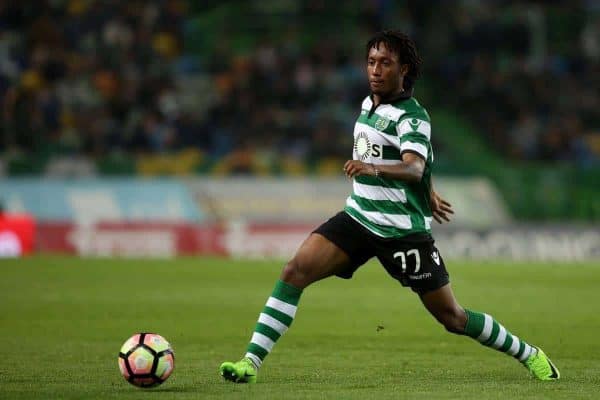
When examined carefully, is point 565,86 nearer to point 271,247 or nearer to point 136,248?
point 271,247

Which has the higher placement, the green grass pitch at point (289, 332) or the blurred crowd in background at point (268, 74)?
the blurred crowd in background at point (268, 74)

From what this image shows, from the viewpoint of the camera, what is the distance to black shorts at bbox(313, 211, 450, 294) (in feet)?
25.7

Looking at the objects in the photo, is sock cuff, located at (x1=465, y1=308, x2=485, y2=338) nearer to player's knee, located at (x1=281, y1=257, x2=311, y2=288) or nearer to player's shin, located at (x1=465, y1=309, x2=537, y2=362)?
player's shin, located at (x1=465, y1=309, x2=537, y2=362)

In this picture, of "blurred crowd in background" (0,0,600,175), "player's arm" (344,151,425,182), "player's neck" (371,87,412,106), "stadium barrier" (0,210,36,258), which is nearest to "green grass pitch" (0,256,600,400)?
"player's arm" (344,151,425,182)

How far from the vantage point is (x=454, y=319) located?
798 cm

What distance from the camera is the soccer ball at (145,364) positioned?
24.3ft

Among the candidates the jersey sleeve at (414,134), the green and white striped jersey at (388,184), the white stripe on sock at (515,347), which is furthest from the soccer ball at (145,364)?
the white stripe on sock at (515,347)

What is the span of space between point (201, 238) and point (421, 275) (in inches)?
688

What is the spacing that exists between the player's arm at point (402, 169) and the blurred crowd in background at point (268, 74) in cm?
1755

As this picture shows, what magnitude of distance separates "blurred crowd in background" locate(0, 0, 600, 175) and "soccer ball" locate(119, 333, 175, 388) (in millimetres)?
17206

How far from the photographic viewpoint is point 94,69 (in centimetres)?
2688

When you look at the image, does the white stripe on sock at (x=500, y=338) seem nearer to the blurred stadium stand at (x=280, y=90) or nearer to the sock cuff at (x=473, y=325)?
the sock cuff at (x=473, y=325)

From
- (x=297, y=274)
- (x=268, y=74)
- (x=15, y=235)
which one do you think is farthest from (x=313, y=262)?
(x=268, y=74)

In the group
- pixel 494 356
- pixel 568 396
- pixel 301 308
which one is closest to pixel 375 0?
pixel 301 308
